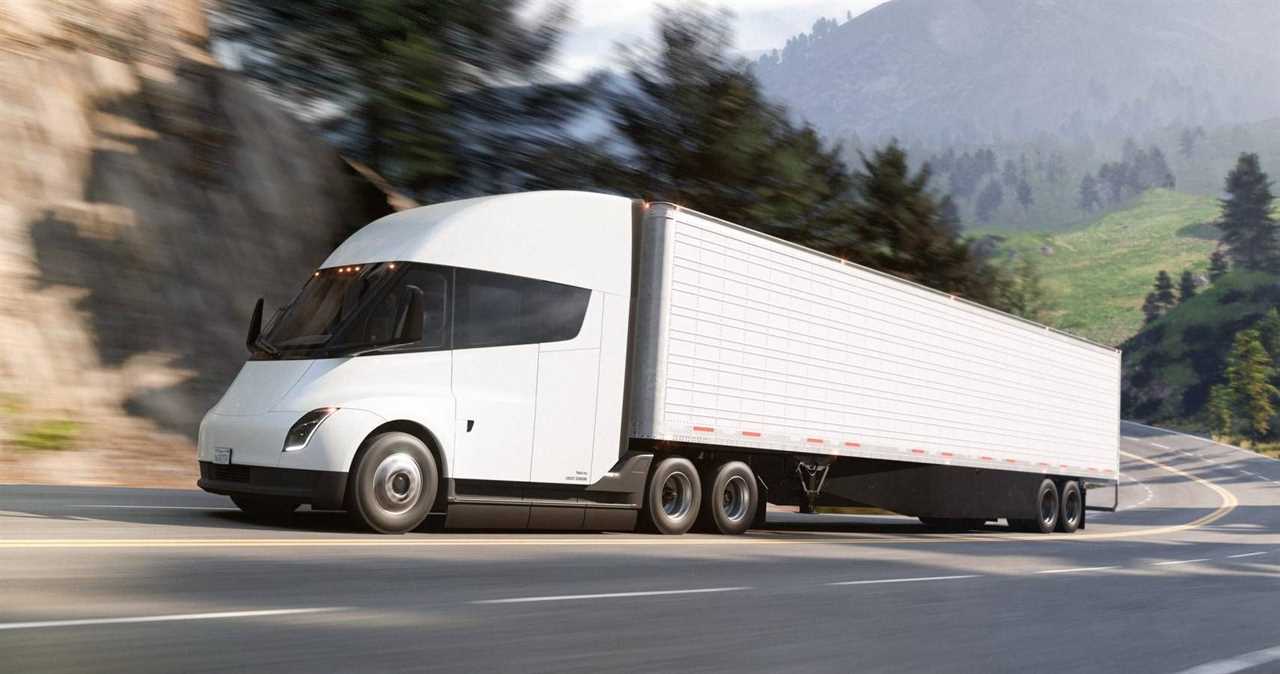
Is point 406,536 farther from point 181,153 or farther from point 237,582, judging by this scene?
point 181,153

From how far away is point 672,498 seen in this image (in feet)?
45.3

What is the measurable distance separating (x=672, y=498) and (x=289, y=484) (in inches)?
179

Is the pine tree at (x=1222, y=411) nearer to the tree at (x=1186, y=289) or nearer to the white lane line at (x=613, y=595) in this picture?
the tree at (x=1186, y=289)

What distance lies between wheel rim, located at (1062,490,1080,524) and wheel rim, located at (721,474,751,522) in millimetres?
10250

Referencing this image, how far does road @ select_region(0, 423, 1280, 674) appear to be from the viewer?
5410 mm

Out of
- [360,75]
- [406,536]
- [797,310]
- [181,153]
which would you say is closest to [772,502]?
[797,310]

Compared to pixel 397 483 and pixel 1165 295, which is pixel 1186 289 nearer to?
pixel 1165 295

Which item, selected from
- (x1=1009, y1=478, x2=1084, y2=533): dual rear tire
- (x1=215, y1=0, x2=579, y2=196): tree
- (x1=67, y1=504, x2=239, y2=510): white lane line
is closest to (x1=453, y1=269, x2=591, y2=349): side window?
(x1=67, y1=504, x2=239, y2=510): white lane line

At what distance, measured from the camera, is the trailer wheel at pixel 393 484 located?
1074 cm

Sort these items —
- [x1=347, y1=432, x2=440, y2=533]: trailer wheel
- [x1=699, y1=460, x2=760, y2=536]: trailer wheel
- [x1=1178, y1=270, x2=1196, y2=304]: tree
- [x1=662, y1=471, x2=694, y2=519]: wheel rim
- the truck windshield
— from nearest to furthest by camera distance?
[x1=347, y1=432, x2=440, y2=533]: trailer wheel → the truck windshield → [x1=662, y1=471, x2=694, y2=519]: wheel rim → [x1=699, y1=460, x2=760, y2=536]: trailer wheel → [x1=1178, y1=270, x2=1196, y2=304]: tree

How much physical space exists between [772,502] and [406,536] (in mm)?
6149

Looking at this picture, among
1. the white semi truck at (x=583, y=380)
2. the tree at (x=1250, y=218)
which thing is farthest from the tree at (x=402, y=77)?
the tree at (x=1250, y=218)

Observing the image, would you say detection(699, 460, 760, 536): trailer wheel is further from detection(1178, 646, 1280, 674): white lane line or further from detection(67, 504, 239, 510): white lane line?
detection(1178, 646, 1280, 674): white lane line

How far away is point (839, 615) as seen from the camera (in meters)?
7.58
